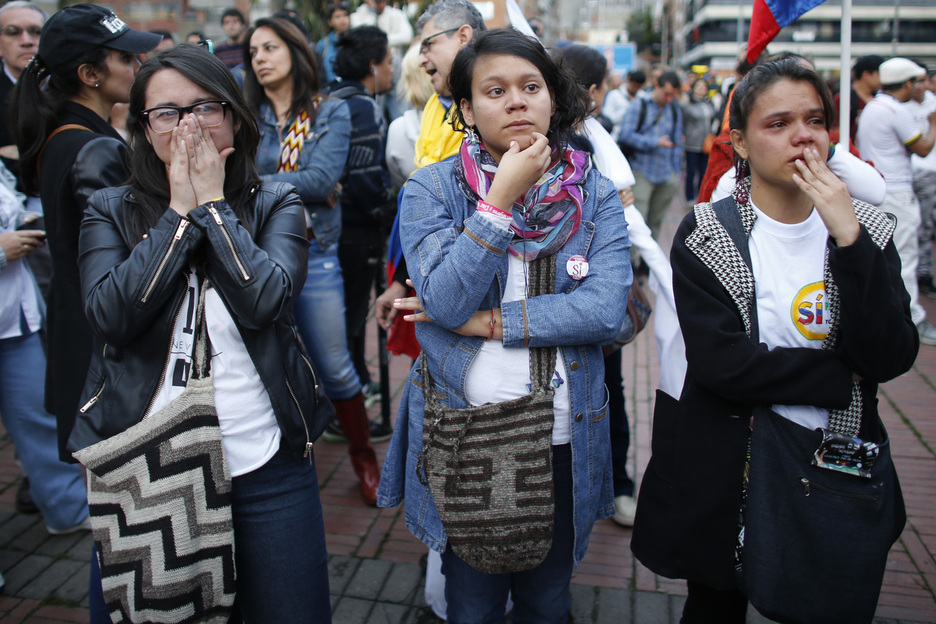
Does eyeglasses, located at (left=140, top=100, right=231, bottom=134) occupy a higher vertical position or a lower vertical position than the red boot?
higher

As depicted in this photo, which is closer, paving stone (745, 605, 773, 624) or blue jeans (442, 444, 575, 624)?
blue jeans (442, 444, 575, 624)

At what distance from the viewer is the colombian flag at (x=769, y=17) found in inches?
109

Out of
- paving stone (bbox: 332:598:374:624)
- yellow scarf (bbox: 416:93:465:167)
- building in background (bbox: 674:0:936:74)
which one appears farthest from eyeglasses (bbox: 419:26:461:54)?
building in background (bbox: 674:0:936:74)

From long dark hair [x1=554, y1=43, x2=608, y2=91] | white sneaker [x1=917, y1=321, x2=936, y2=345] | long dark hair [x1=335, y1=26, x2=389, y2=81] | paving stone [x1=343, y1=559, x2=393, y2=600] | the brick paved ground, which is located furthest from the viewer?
white sneaker [x1=917, y1=321, x2=936, y2=345]

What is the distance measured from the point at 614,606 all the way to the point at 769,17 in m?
2.42

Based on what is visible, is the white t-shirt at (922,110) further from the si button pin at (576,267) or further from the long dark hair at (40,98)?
the long dark hair at (40,98)

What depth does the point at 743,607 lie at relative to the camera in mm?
2203

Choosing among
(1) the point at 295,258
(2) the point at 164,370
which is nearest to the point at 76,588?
(2) the point at 164,370

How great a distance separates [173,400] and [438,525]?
2.58 feet

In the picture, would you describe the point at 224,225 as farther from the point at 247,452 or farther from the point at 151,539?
the point at 151,539

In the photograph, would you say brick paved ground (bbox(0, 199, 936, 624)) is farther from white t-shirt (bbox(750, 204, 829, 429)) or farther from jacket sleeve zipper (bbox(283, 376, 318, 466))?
white t-shirt (bbox(750, 204, 829, 429))

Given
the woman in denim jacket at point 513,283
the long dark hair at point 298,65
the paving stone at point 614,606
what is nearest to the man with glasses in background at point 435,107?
the woman in denim jacket at point 513,283

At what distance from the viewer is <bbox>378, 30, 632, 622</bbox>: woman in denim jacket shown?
5.88 ft

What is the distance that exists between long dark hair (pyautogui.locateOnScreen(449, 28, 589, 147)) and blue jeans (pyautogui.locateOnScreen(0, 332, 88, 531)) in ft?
7.96
